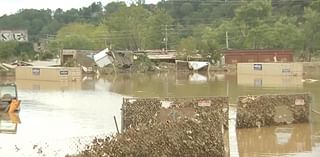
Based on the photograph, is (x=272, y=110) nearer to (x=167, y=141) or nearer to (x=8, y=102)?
(x=167, y=141)

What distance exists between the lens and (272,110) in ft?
68.7

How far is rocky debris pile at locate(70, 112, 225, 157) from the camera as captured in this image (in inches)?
476

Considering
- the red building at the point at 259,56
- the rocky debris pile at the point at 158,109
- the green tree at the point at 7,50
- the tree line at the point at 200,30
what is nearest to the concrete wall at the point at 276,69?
the red building at the point at 259,56

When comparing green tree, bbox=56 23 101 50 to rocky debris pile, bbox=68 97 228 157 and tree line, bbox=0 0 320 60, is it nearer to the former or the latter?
tree line, bbox=0 0 320 60

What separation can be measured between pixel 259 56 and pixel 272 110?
158ft

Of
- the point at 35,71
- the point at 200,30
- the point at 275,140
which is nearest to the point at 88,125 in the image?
the point at 275,140

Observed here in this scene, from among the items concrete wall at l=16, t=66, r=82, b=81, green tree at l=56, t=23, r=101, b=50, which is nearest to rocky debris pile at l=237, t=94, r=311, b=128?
concrete wall at l=16, t=66, r=82, b=81

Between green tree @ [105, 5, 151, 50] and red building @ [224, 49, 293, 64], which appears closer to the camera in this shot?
red building @ [224, 49, 293, 64]

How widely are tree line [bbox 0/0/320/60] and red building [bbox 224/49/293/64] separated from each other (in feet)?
9.48

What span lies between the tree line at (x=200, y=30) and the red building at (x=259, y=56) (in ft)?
9.48

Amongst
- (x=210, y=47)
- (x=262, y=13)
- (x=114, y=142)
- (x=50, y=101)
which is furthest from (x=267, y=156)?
(x=262, y=13)

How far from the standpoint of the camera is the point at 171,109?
1905cm

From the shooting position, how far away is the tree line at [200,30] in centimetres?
8006

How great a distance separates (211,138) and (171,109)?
5.94m
